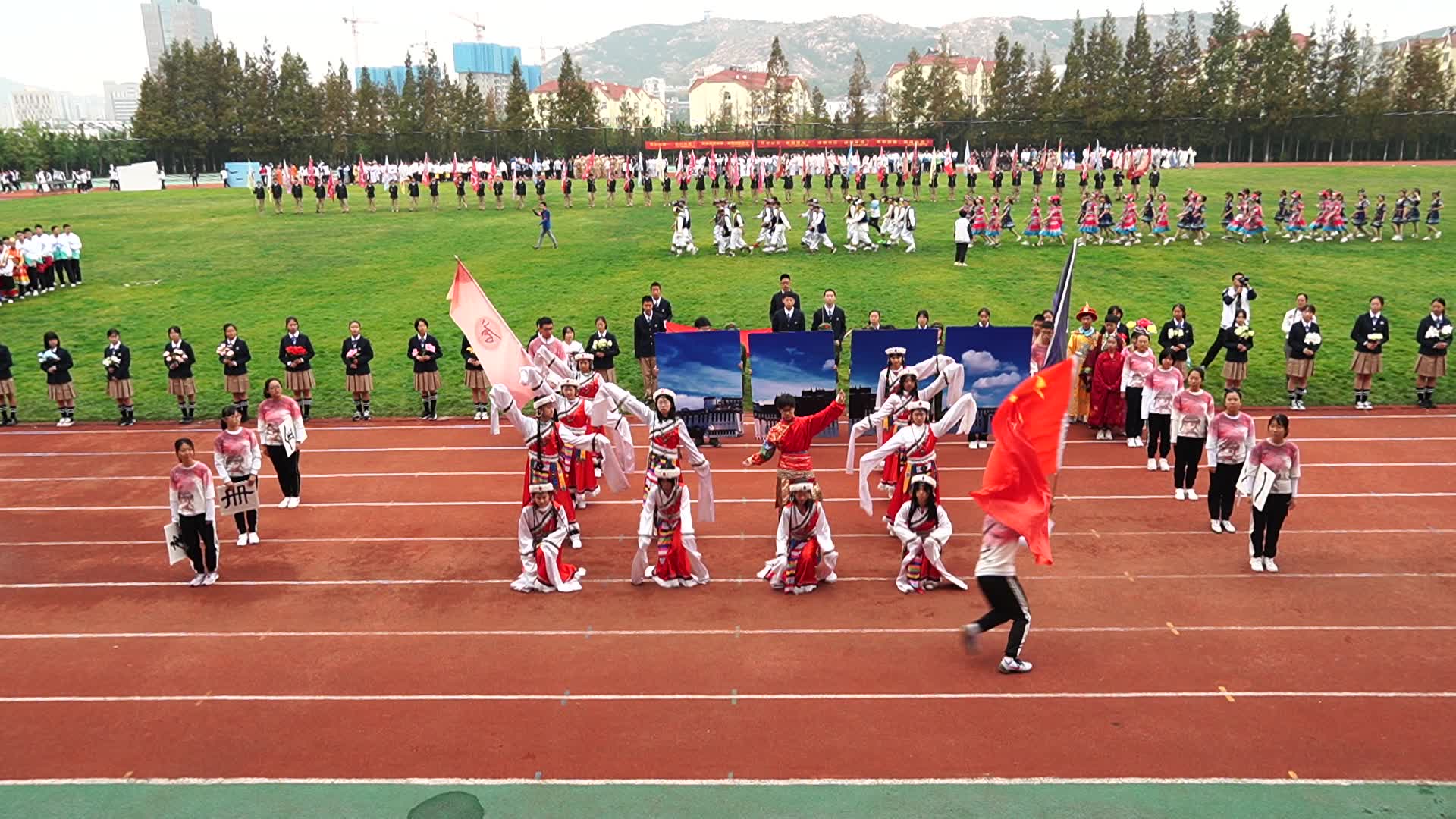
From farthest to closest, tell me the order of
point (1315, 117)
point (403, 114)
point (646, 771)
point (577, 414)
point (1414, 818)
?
point (403, 114) < point (1315, 117) < point (577, 414) < point (646, 771) < point (1414, 818)

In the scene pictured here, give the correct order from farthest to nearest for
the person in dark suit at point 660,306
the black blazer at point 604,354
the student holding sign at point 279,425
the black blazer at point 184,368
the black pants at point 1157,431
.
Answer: the person in dark suit at point 660,306 → the black blazer at point 184,368 → the black blazer at point 604,354 → the black pants at point 1157,431 → the student holding sign at point 279,425

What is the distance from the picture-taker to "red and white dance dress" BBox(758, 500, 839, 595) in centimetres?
1016

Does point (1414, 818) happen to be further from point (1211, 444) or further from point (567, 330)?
point (567, 330)

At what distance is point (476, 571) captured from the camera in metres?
11.2

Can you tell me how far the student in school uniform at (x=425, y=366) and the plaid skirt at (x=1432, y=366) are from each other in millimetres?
16406

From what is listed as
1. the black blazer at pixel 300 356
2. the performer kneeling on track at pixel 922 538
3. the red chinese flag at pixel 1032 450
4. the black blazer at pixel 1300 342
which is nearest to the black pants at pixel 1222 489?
the performer kneeling on track at pixel 922 538

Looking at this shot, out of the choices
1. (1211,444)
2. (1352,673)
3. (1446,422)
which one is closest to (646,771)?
(1352,673)

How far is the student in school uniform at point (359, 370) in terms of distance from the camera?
690 inches

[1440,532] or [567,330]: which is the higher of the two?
[567,330]

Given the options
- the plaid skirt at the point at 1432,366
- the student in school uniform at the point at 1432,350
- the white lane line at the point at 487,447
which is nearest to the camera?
the white lane line at the point at 487,447

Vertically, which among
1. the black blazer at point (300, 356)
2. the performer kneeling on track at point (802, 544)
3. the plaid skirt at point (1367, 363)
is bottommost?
the performer kneeling on track at point (802, 544)

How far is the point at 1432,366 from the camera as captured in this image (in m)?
16.9

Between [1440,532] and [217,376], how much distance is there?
20.8 metres

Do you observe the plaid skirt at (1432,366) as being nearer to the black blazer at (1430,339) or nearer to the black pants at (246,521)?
the black blazer at (1430,339)
